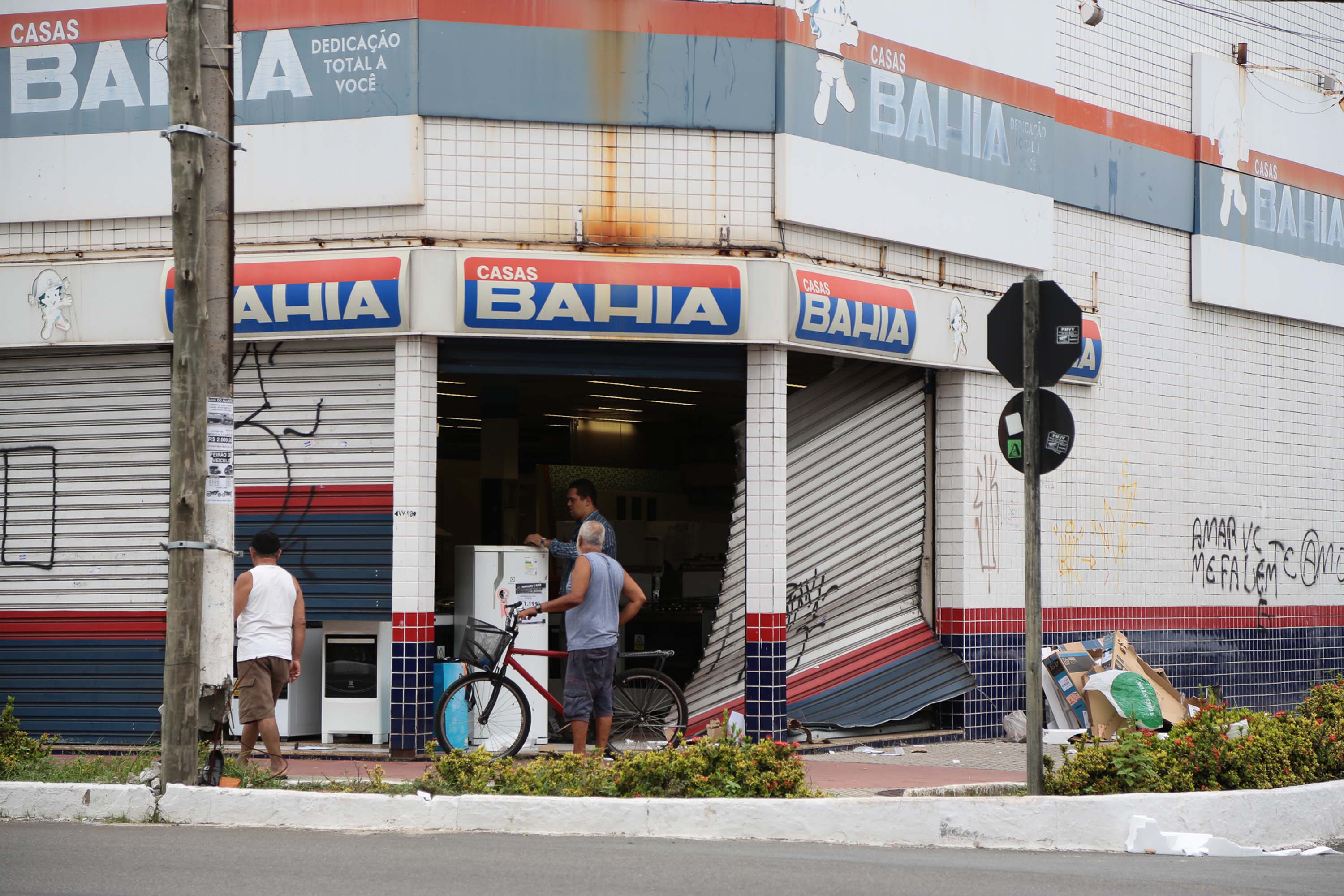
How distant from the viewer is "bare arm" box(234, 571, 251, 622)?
32.8 ft

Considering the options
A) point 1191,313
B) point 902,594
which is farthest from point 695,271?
point 1191,313

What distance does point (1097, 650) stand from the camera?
1382 cm

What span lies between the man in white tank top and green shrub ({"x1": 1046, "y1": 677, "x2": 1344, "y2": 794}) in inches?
202

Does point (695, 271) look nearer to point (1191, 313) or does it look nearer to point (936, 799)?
point (936, 799)

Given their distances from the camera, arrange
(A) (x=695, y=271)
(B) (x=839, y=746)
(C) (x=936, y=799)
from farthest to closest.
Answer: (B) (x=839, y=746)
(A) (x=695, y=271)
(C) (x=936, y=799)

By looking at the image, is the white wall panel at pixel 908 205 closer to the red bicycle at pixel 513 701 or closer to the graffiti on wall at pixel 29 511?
the red bicycle at pixel 513 701

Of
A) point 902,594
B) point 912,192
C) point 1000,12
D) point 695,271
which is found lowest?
point 902,594

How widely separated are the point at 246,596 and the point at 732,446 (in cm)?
977

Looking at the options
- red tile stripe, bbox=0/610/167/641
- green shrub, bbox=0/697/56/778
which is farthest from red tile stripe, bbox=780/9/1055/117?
green shrub, bbox=0/697/56/778

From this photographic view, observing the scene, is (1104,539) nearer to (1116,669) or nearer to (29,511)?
(1116,669)

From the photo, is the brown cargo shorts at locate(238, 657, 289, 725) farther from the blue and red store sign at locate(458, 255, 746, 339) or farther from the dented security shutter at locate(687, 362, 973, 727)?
the dented security shutter at locate(687, 362, 973, 727)

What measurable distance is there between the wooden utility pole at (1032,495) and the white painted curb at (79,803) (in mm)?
5117

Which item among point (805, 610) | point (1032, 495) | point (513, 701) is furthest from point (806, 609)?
point (1032, 495)

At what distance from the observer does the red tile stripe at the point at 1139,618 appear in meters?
13.4
